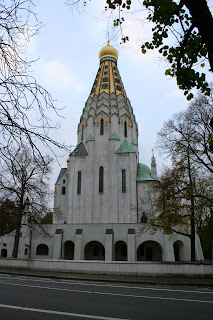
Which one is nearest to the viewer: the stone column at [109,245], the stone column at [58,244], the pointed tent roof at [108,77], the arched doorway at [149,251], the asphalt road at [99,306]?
the asphalt road at [99,306]

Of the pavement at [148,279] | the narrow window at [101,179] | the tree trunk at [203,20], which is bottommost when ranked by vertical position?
the pavement at [148,279]

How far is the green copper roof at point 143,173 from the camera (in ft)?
A: 115

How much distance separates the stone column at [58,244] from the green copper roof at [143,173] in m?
12.5

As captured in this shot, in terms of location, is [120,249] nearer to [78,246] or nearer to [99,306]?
[78,246]

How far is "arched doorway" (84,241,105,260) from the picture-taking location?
30375 mm

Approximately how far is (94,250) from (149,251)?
628 centimetres

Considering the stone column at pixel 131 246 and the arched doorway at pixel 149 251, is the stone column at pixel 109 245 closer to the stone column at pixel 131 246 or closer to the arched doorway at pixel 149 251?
the stone column at pixel 131 246

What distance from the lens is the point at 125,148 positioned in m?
35.9

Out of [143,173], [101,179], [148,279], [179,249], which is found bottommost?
[148,279]

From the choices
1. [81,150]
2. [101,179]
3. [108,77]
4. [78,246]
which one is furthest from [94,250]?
[108,77]

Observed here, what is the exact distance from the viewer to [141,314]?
621cm

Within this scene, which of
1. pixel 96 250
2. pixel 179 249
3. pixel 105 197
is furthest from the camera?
pixel 105 197

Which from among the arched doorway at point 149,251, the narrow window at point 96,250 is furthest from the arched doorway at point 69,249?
the arched doorway at point 149,251

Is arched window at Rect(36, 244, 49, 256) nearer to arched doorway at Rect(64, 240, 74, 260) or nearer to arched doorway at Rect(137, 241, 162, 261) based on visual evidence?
arched doorway at Rect(64, 240, 74, 260)
